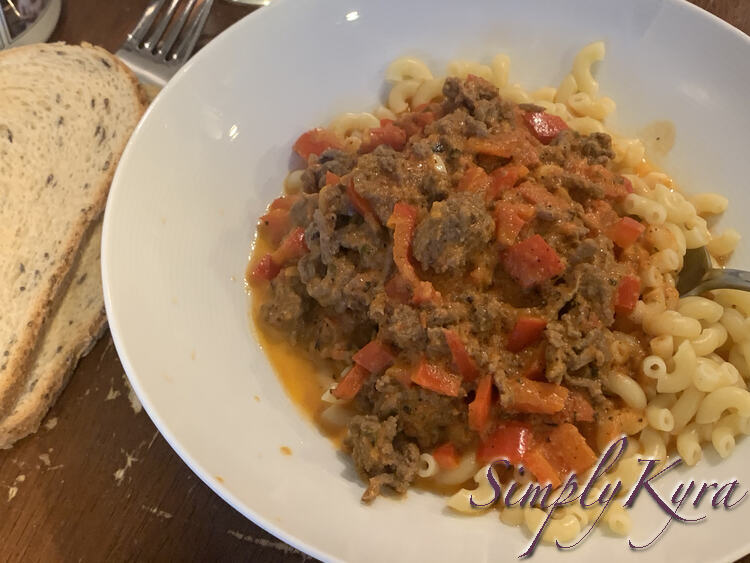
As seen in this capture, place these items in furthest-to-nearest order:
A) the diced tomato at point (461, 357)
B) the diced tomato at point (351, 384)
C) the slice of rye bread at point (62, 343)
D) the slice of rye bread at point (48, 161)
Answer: the slice of rye bread at point (48, 161)
the slice of rye bread at point (62, 343)
the diced tomato at point (351, 384)
the diced tomato at point (461, 357)

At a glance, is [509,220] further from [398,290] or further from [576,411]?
[576,411]

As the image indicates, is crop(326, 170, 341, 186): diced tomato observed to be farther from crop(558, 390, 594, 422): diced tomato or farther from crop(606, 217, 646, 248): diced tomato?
crop(558, 390, 594, 422): diced tomato

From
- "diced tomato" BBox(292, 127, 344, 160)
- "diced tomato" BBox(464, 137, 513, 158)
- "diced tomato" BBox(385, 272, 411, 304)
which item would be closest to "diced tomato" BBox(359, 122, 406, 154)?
"diced tomato" BBox(292, 127, 344, 160)

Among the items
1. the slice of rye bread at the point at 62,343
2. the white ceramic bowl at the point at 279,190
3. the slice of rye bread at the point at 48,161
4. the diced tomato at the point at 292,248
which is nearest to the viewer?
the white ceramic bowl at the point at 279,190

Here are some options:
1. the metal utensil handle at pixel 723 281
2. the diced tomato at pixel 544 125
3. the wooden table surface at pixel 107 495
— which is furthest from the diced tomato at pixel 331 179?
the metal utensil handle at pixel 723 281

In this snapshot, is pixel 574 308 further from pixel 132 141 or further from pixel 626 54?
pixel 132 141

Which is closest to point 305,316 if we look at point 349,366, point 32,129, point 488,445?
point 349,366

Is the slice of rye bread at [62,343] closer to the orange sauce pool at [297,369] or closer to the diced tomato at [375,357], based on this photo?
the orange sauce pool at [297,369]

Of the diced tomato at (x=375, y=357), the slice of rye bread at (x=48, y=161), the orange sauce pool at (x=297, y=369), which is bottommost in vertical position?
the slice of rye bread at (x=48, y=161)
